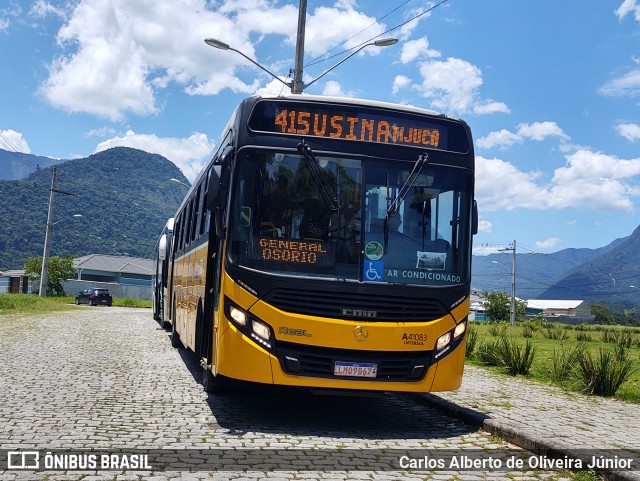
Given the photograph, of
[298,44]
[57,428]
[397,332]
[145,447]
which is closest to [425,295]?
[397,332]

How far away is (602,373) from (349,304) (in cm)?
578

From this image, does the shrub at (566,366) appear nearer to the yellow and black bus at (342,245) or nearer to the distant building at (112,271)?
the yellow and black bus at (342,245)

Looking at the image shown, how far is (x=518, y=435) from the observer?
7293mm

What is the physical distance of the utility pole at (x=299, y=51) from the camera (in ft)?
62.7

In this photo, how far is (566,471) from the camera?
629 cm

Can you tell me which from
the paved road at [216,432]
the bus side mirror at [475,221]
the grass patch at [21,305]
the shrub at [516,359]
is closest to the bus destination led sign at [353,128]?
the bus side mirror at [475,221]

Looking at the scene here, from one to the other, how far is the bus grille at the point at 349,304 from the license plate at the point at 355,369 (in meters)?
0.48

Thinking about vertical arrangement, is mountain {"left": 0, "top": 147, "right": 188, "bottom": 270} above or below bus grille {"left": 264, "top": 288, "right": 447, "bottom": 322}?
above

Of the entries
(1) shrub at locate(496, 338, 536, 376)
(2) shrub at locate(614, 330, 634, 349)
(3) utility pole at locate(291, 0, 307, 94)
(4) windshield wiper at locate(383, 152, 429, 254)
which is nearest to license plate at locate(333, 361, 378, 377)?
(4) windshield wiper at locate(383, 152, 429, 254)

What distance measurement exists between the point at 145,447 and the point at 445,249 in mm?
3888

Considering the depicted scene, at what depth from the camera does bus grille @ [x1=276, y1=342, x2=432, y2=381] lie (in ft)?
24.8

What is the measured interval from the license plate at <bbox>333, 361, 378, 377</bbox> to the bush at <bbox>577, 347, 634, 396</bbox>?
17.7ft

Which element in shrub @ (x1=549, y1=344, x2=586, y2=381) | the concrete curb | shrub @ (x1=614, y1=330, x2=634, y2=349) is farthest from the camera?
shrub @ (x1=614, y1=330, x2=634, y2=349)

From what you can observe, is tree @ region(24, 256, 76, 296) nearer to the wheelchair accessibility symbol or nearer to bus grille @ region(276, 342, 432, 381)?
bus grille @ region(276, 342, 432, 381)
